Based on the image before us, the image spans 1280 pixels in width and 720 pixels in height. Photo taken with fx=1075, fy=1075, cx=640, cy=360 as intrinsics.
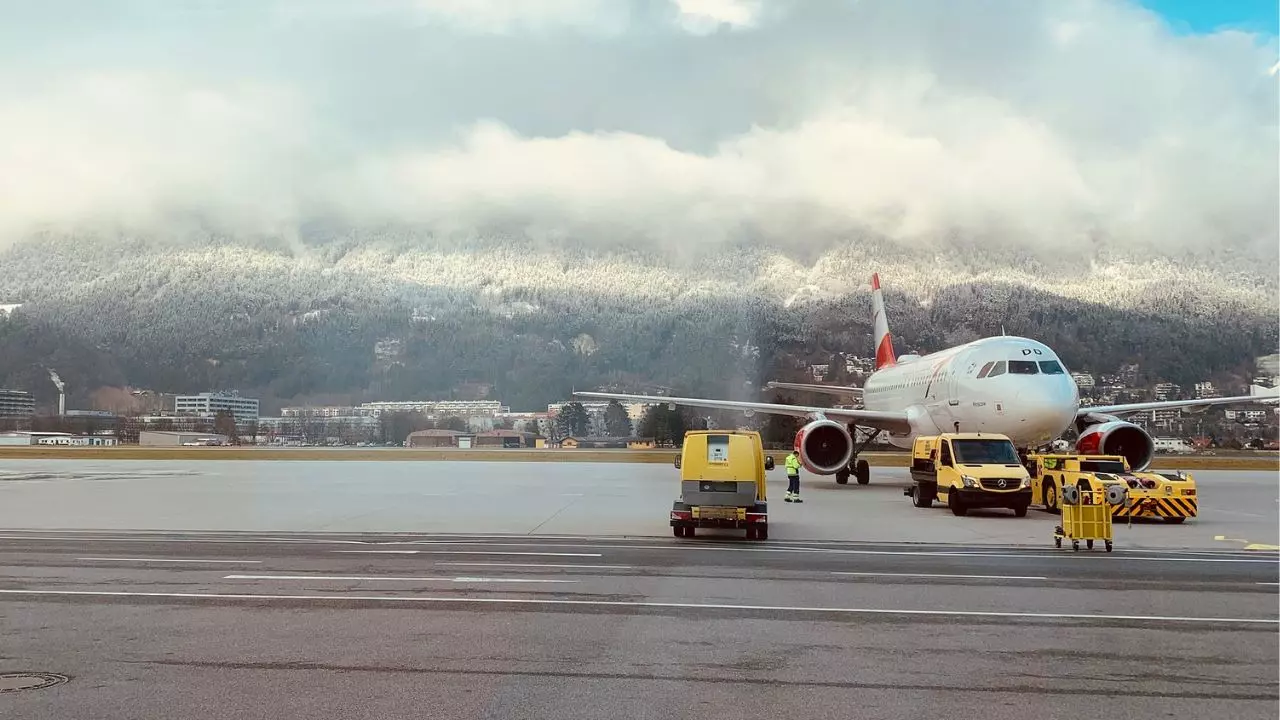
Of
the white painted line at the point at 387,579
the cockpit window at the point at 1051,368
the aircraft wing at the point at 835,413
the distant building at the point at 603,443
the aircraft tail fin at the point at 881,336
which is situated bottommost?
the white painted line at the point at 387,579

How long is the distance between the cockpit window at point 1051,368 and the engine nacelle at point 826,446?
7.80 m

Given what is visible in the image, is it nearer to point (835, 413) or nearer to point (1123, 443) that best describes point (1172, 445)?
point (835, 413)

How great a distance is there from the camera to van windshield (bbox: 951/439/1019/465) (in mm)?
29656

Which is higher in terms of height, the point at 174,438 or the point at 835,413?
the point at 835,413

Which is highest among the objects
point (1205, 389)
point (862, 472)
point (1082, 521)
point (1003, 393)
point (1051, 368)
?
point (1205, 389)

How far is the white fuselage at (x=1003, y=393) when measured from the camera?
3378 cm

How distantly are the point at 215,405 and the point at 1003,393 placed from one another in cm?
10421

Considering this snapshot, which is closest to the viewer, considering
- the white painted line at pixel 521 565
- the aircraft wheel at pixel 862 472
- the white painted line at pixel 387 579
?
the white painted line at pixel 387 579

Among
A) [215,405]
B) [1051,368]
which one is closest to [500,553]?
[1051,368]

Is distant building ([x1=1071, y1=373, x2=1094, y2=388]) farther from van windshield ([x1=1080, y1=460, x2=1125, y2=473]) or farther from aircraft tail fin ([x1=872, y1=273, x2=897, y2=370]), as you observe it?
van windshield ([x1=1080, y1=460, x2=1125, y2=473])

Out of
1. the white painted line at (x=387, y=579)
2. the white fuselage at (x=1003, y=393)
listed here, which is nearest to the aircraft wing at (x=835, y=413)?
the white fuselage at (x=1003, y=393)

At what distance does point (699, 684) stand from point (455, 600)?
5.29m

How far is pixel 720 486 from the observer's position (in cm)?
2214

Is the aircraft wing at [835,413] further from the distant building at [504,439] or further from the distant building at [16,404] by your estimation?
the distant building at [16,404]
